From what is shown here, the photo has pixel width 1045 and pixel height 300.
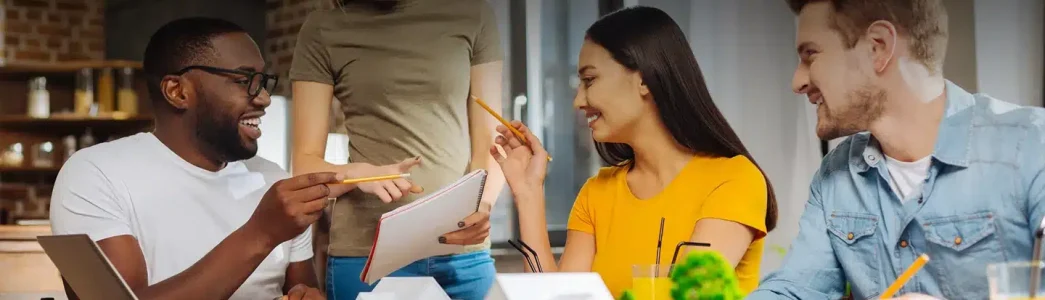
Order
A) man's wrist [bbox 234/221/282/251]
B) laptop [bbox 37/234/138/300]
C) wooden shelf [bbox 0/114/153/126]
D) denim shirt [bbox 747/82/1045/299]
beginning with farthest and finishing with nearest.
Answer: wooden shelf [bbox 0/114/153/126] < man's wrist [bbox 234/221/282/251] < denim shirt [bbox 747/82/1045/299] < laptop [bbox 37/234/138/300]

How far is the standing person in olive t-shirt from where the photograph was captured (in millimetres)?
2268

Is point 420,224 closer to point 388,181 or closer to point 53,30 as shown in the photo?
point 388,181

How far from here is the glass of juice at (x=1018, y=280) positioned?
103 centimetres

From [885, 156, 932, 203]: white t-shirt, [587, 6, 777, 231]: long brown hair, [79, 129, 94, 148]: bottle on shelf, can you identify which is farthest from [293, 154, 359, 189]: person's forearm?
[79, 129, 94, 148]: bottle on shelf

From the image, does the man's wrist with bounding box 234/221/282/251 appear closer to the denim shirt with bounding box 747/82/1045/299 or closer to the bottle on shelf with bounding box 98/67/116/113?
the denim shirt with bounding box 747/82/1045/299

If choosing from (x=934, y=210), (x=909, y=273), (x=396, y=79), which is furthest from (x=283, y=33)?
(x=909, y=273)

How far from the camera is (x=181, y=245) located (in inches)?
82.5

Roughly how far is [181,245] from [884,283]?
1.30m

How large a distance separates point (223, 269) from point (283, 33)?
80.4 inches

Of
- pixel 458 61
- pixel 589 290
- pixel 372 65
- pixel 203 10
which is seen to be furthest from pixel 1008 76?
pixel 203 10

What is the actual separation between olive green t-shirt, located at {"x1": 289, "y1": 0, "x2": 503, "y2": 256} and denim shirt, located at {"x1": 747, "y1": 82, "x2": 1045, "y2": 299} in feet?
2.70

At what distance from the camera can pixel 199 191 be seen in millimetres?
2121

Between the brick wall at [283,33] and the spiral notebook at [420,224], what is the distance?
189cm

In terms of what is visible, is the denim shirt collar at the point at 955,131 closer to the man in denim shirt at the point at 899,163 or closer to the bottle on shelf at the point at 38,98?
the man in denim shirt at the point at 899,163
